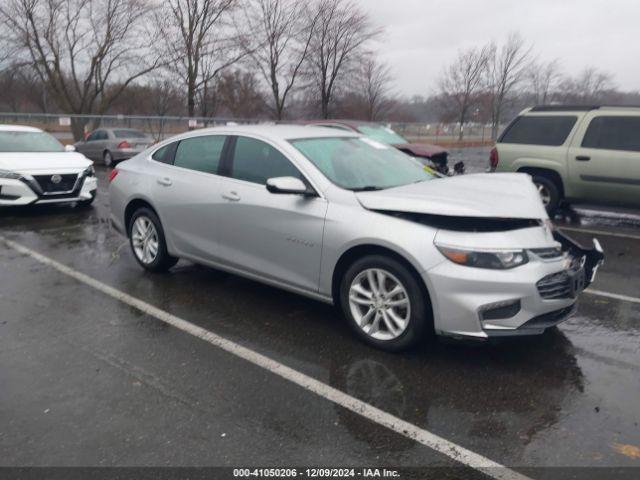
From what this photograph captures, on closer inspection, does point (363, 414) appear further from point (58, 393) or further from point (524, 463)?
point (58, 393)

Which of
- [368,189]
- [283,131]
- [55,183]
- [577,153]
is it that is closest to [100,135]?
[55,183]

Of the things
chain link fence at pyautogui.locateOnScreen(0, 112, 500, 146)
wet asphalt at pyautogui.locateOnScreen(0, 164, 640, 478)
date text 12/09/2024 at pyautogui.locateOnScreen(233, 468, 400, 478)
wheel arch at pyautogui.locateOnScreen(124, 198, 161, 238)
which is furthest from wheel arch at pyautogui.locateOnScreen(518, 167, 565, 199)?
chain link fence at pyautogui.locateOnScreen(0, 112, 500, 146)

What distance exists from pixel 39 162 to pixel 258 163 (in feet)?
18.9

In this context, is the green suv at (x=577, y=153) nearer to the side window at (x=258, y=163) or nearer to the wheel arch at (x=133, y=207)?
the side window at (x=258, y=163)

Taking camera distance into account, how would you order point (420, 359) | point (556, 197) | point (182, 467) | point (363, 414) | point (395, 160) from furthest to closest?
point (556, 197), point (395, 160), point (420, 359), point (363, 414), point (182, 467)

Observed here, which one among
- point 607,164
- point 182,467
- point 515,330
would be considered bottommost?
point 182,467

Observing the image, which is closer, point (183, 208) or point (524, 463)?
point (524, 463)

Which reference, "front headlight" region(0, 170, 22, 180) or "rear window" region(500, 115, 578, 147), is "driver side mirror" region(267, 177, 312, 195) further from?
"rear window" region(500, 115, 578, 147)

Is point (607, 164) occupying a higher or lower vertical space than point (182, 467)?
higher

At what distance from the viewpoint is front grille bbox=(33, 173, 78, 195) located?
28.0 ft

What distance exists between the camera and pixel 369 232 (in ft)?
12.4

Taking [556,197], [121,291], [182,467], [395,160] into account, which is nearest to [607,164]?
[556,197]

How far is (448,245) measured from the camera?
3498mm

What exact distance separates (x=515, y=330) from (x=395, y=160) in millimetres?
2098
